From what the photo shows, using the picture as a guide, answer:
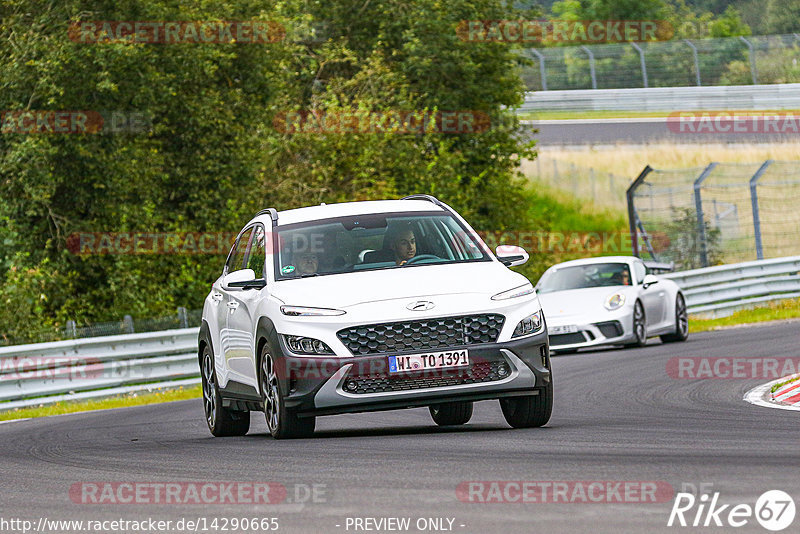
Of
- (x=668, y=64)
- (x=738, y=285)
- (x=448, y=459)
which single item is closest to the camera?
(x=448, y=459)

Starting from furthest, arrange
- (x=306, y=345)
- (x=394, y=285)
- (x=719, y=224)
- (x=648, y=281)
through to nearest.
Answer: (x=719, y=224) → (x=648, y=281) → (x=394, y=285) → (x=306, y=345)

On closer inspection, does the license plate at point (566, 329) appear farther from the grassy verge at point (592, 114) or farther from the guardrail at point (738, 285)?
the grassy verge at point (592, 114)

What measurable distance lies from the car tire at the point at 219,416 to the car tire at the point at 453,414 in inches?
63.3

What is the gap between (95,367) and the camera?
21.4 metres

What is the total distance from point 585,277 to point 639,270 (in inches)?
33.7

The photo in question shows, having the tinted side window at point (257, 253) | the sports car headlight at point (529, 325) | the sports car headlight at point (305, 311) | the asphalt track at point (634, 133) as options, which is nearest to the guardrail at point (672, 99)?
the asphalt track at point (634, 133)

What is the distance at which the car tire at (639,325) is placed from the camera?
2158 centimetres

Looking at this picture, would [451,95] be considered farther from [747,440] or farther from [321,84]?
[747,440]

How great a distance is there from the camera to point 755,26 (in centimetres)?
10869

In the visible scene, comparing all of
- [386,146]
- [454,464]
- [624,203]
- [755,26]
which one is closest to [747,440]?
[454,464]

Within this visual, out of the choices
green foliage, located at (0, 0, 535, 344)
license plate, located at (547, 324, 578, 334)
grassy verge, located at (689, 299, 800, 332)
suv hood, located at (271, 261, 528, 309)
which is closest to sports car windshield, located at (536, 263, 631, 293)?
license plate, located at (547, 324, 578, 334)

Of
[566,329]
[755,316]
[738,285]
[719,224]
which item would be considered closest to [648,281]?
[566,329]

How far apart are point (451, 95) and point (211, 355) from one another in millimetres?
31386

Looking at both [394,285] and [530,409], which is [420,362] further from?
[530,409]
